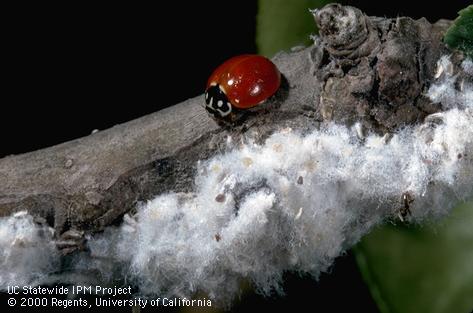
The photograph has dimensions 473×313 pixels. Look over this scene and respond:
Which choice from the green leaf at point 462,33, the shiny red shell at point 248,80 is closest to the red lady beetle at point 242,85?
the shiny red shell at point 248,80

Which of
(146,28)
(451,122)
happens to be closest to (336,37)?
(451,122)

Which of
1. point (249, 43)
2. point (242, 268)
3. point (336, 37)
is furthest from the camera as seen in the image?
point (249, 43)

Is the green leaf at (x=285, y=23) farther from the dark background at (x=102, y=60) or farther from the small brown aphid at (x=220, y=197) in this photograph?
the small brown aphid at (x=220, y=197)

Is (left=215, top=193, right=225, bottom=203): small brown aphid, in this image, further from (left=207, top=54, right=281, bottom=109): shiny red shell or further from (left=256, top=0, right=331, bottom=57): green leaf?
(left=256, top=0, right=331, bottom=57): green leaf

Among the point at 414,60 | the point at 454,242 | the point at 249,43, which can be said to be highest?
the point at 414,60

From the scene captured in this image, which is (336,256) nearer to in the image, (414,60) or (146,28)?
(414,60)

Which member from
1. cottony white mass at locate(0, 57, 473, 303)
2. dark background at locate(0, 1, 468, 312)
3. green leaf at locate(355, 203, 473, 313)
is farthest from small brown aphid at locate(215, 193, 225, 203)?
dark background at locate(0, 1, 468, 312)
